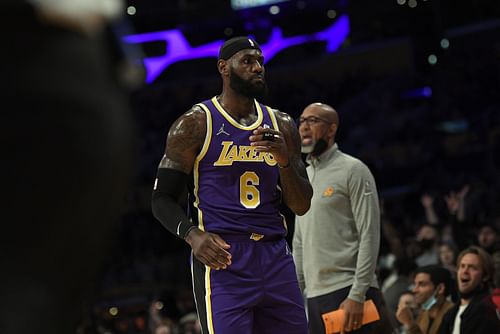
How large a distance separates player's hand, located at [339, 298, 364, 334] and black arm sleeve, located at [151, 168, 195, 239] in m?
1.41

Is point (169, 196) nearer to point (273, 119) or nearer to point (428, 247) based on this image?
point (273, 119)

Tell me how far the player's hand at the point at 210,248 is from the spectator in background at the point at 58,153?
2.60m

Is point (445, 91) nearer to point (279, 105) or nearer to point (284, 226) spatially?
point (279, 105)

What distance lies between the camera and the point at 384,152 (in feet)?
65.0

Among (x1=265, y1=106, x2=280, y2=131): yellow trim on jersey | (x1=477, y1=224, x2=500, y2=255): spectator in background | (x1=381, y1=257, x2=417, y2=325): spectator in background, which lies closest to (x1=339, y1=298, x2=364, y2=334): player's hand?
(x1=265, y1=106, x2=280, y2=131): yellow trim on jersey

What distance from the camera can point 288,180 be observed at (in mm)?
4461

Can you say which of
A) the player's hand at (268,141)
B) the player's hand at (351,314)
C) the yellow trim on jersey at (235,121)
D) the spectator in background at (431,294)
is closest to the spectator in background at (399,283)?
the spectator in background at (431,294)

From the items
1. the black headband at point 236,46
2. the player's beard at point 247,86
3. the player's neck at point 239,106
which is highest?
the black headband at point 236,46

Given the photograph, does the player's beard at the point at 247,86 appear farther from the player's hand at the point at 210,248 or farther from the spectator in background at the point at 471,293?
the spectator in background at the point at 471,293

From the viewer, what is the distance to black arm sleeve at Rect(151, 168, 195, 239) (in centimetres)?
435

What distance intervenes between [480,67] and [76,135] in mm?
19771

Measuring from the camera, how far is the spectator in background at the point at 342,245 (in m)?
5.37

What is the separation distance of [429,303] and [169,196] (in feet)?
11.2

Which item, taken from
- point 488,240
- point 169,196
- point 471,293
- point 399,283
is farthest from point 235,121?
point 488,240
